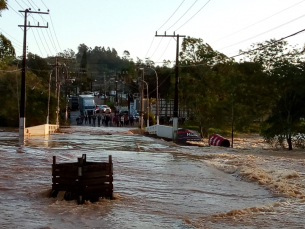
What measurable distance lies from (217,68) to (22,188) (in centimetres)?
4931

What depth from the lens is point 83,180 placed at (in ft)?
36.7

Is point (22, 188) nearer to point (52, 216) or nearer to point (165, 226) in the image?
point (52, 216)

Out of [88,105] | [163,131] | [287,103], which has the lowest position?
[163,131]

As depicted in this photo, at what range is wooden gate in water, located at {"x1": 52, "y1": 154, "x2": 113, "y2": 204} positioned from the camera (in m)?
11.2

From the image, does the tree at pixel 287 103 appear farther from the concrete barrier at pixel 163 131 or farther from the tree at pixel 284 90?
the concrete barrier at pixel 163 131

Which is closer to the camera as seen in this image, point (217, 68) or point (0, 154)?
point (0, 154)

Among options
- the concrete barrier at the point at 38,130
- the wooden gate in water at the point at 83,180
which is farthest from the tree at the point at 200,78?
the wooden gate in water at the point at 83,180

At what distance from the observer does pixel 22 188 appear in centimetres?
1401

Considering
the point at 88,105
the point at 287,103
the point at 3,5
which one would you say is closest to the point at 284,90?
the point at 287,103

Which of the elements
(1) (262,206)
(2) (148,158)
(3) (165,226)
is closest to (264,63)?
(2) (148,158)

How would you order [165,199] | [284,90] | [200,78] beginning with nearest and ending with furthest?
[165,199]
[284,90]
[200,78]

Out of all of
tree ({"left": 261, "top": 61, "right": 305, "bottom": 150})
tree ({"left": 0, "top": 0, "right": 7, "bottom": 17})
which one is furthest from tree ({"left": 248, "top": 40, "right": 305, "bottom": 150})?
tree ({"left": 0, "top": 0, "right": 7, "bottom": 17})

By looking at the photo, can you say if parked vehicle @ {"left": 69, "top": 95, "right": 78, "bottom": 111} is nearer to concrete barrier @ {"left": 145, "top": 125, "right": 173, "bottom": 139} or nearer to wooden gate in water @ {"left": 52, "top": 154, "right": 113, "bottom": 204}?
concrete barrier @ {"left": 145, "top": 125, "right": 173, "bottom": 139}

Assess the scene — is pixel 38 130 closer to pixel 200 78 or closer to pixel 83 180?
pixel 200 78
